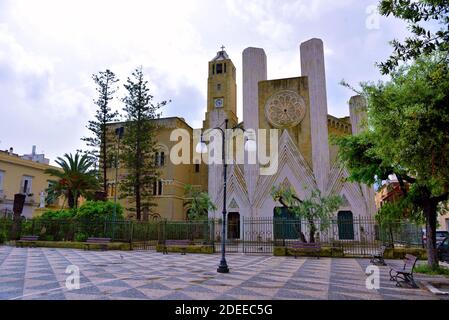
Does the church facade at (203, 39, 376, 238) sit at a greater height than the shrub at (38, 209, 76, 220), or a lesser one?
greater

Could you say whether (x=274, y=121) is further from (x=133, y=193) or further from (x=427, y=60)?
(x=427, y=60)

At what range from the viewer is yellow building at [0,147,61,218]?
1401 inches

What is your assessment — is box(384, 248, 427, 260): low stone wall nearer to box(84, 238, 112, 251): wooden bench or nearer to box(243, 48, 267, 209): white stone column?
box(84, 238, 112, 251): wooden bench

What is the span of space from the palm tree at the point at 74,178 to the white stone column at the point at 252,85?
49.1 ft

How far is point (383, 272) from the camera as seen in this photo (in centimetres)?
1224

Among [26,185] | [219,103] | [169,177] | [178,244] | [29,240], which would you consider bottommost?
[178,244]

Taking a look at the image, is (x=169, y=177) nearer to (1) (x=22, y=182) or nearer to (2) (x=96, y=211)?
(1) (x=22, y=182)

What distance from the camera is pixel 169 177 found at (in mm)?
41250

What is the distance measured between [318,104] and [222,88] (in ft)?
49.6

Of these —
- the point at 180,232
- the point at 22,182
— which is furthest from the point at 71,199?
the point at 180,232

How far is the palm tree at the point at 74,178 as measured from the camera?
30.5m

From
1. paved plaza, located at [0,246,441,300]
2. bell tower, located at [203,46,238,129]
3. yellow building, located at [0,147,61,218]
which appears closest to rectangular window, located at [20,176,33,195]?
yellow building, located at [0,147,61,218]
